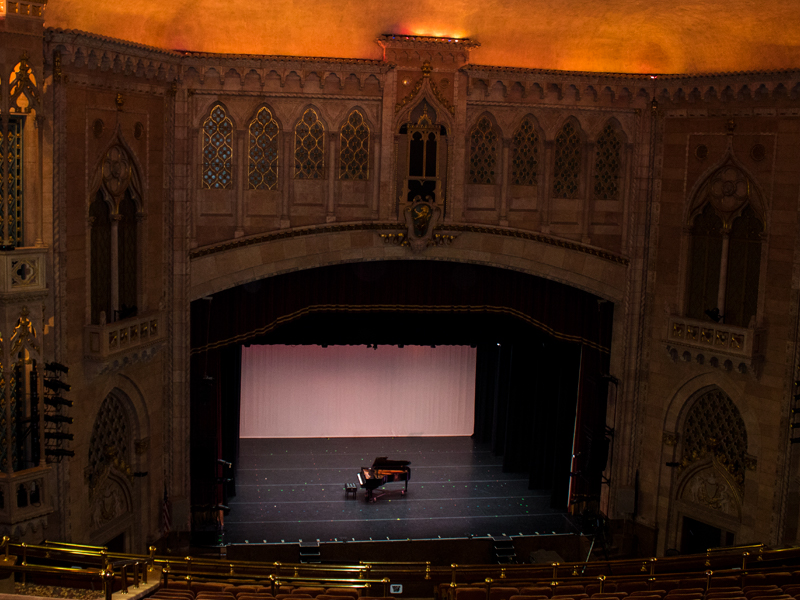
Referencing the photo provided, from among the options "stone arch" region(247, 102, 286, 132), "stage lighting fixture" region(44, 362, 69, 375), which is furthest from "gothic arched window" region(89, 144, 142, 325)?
"stone arch" region(247, 102, 286, 132)

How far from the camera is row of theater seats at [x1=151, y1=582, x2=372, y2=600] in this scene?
11195mm

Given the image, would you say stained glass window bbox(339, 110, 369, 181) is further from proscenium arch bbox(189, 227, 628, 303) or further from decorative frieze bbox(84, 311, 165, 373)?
decorative frieze bbox(84, 311, 165, 373)

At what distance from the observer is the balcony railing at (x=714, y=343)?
17766 mm

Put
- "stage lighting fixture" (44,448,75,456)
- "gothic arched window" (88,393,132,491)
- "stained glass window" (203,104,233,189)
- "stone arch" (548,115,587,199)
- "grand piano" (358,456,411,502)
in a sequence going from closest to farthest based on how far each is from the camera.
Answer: "stage lighting fixture" (44,448,75,456), "gothic arched window" (88,393,132,491), "stained glass window" (203,104,233,189), "stone arch" (548,115,587,199), "grand piano" (358,456,411,502)

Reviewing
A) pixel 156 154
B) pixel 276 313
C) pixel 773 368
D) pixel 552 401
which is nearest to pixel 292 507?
pixel 276 313

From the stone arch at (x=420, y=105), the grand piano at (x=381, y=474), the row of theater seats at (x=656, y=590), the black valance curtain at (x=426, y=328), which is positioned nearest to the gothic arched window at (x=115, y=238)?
the black valance curtain at (x=426, y=328)

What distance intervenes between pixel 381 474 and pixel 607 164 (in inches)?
361

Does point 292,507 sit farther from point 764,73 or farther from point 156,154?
point 764,73

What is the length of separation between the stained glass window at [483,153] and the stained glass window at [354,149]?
223 centimetres

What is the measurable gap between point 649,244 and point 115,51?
1143 centimetres

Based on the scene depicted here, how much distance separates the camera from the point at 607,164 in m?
20.1

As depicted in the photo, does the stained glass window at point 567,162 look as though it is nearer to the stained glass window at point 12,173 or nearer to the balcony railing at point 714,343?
the balcony railing at point 714,343

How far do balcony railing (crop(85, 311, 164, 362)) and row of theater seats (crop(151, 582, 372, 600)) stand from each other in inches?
192

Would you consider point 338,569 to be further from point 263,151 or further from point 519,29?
point 519,29
